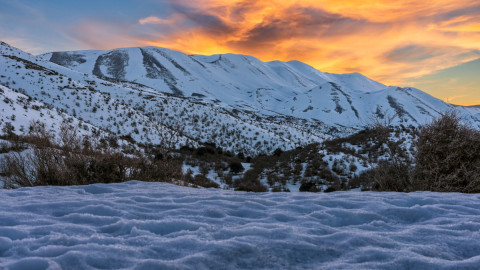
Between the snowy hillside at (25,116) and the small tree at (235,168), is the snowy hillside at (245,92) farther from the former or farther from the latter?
the small tree at (235,168)

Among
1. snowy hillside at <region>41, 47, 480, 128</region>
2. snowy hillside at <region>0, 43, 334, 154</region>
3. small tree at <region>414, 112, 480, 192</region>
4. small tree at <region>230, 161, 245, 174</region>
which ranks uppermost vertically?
snowy hillside at <region>41, 47, 480, 128</region>

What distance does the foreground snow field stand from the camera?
2.41 metres

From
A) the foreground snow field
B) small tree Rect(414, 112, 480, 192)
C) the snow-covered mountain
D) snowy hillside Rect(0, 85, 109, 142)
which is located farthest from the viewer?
the snow-covered mountain

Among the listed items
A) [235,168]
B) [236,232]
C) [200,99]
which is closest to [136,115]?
[235,168]

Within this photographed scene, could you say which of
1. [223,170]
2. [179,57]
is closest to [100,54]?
[179,57]

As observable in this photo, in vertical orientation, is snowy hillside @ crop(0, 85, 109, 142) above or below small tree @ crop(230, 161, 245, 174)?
above

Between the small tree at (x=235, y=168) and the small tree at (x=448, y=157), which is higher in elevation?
the small tree at (x=448, y=157)

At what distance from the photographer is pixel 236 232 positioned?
10.2 feet

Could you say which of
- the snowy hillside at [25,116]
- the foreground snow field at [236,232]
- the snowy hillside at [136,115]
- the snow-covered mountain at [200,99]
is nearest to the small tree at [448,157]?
the snow-covered mountain at [200,99]

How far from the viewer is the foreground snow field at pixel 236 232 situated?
241cm

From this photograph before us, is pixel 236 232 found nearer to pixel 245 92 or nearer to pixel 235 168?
pixel 235 168

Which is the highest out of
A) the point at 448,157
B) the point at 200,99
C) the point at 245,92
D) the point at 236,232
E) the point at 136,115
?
the point at 245,92

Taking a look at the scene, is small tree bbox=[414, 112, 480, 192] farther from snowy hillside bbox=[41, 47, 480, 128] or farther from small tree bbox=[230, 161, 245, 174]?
snowy hillside bbox=[41, 47, 480, 128]

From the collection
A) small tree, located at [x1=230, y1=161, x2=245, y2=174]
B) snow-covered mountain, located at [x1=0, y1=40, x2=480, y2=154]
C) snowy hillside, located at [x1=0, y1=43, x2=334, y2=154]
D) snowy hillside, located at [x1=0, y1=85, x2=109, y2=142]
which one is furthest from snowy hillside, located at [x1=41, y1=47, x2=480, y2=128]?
small tree, located at [x1=230, y1=161, x2=245, y2=174]
